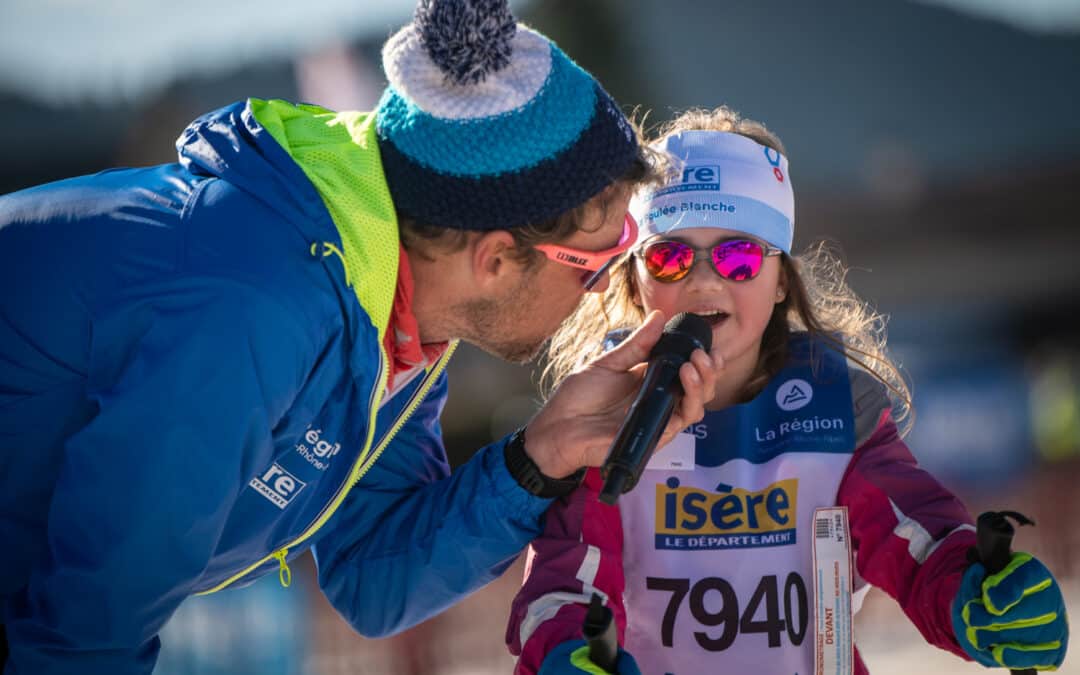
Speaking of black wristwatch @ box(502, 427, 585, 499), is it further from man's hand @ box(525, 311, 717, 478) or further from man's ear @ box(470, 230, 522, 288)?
man's ear @ box(470, 230, 522, 288)

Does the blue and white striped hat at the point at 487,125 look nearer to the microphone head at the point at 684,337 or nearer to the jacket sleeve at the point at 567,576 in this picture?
the microphone head at the point at 684,337

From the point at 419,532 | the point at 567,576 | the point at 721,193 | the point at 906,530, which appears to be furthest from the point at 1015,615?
the point at 419,532

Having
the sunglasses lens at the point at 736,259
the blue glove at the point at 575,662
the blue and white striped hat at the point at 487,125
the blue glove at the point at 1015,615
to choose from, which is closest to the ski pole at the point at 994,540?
the blue glove at the point at 1015,615

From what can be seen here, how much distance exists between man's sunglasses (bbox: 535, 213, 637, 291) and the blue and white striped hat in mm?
125

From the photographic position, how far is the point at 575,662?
239 centimetres

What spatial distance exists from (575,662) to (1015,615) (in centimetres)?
93

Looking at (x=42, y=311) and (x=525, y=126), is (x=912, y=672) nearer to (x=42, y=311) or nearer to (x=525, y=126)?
(x=525, y=126)

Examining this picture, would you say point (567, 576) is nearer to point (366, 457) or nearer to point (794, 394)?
point (366, 457)

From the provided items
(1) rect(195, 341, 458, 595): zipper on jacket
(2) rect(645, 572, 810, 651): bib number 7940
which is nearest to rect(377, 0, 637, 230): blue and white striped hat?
(1) rect(195, 341, 458, 595): zipper on jacket

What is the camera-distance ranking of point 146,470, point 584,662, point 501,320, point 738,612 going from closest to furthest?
point 146,470 < point 584,662 < point 501,320 < point 738,612

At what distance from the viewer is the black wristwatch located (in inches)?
112

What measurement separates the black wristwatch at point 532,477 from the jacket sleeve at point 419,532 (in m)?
0.02

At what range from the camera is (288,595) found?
748 centimetres

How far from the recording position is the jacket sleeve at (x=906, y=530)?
265 centimetres
